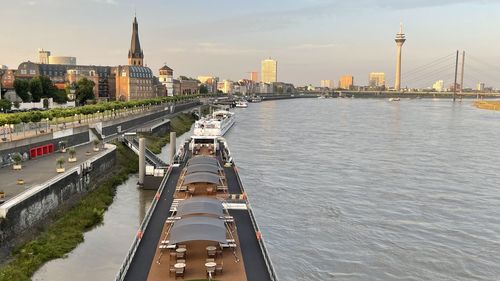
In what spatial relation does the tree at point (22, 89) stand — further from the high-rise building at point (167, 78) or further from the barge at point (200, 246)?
the high-rise building at point (167, 78)

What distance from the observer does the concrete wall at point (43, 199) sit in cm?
1878

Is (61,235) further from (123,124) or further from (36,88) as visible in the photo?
(36,88)

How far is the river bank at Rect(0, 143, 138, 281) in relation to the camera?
59.2 ft

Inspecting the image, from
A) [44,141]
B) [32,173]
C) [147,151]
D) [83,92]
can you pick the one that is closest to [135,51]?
[83,92]

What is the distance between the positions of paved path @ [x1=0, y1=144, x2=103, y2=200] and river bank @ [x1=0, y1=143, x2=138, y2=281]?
7.19 feet

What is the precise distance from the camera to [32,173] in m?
26.4

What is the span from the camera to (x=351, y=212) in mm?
27672

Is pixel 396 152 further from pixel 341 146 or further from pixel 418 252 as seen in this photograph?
pixel 418 252

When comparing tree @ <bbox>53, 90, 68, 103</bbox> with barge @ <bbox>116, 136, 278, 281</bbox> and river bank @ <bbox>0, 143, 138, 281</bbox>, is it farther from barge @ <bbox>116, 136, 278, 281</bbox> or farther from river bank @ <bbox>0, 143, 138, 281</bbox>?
barge @ <bbox>116, 136, 278, 281</bbox>

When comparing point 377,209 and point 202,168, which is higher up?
point 202,168

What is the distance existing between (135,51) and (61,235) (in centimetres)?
13814

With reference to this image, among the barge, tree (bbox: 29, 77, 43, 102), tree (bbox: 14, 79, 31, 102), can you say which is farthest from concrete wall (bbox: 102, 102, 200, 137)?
the barge

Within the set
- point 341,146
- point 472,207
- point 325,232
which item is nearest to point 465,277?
point 325,232

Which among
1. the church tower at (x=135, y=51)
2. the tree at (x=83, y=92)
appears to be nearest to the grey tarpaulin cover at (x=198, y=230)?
the tree at (x=83, y=92)
